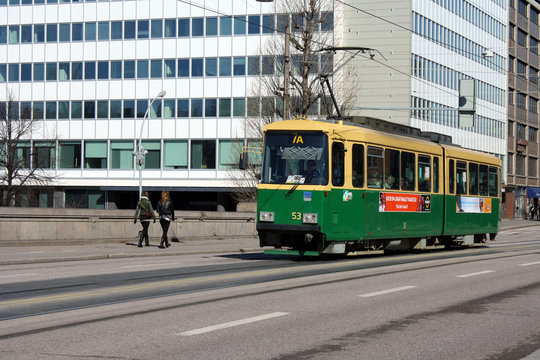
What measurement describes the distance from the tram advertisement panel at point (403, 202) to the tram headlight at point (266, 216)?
3.16 metres

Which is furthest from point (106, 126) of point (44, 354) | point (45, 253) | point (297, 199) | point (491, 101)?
point (44, 354)

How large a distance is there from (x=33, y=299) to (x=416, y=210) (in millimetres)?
13866

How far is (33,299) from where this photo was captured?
447 inches

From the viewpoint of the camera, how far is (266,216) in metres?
19.8

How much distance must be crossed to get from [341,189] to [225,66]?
43072 mm

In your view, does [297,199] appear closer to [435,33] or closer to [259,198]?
[259,198]

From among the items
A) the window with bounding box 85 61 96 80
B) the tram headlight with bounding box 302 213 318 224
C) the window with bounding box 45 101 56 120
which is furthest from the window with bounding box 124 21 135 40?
the tram headlight with bounding box 302 213 318 224

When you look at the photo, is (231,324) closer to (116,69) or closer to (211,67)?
(211,67)

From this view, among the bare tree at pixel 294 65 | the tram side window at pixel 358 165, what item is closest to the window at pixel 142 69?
the bare tree at pixel 294 65

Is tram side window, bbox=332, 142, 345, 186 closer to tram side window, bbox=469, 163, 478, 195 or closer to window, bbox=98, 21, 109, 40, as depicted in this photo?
tram side window, bbox=469, 163, 478, 195

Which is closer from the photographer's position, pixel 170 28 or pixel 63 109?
pixel 170 28

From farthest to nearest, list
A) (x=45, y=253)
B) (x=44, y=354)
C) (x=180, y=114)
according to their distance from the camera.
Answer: (x=180, y=114) < (x=45, y=253) < (x=44, y=354)

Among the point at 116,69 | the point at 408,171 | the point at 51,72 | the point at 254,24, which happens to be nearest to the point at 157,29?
the point at 116,69

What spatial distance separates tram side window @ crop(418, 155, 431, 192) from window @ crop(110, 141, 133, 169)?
4249 centimetres
